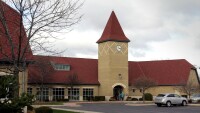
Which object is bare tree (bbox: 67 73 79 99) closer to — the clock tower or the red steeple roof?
the clock tower

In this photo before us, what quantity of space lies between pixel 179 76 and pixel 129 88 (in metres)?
9.13

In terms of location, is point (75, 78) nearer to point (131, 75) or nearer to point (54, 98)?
point (54, 98)

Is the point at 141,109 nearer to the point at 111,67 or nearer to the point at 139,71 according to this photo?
the point at 111,67

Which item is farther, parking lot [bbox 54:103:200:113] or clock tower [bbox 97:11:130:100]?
clock tower [bbox 97:11:130:100]

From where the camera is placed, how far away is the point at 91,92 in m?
62.6

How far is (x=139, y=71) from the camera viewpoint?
227ft

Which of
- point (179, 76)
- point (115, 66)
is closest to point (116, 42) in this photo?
point (115, 66)

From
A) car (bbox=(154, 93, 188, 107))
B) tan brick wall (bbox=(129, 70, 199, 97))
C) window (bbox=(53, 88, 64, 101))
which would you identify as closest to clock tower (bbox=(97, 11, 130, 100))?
tan brick wall (bbox=(129, 70, 199, 97))

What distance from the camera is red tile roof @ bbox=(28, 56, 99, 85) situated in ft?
197

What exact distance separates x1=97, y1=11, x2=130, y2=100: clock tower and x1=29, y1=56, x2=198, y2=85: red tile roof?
2017mm

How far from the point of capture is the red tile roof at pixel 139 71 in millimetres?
61969

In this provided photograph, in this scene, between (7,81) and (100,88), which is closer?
(7,81)

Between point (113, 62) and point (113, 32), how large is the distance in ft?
17.4

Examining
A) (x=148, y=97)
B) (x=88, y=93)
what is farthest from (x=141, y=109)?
(x=88, y=93)
